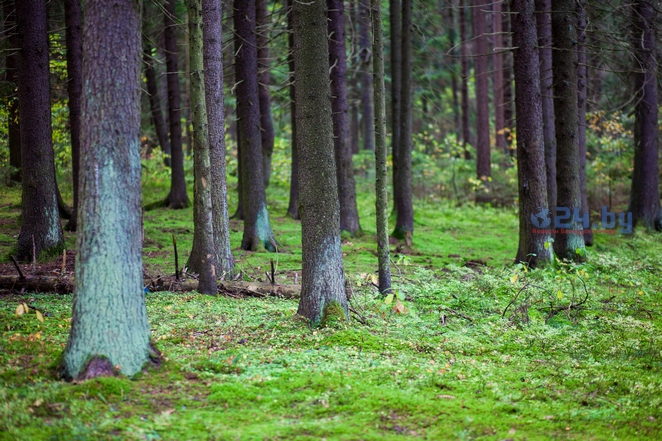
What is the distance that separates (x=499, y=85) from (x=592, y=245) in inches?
561

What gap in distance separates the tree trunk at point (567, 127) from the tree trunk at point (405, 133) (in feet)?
13.1

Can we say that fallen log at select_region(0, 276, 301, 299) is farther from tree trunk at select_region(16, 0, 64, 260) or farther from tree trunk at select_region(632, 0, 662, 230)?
tree trunk at select_region(632, 0, 662, 230)

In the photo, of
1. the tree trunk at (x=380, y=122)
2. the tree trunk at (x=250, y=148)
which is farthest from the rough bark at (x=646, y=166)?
the tree trunk at (x=380, y=122)

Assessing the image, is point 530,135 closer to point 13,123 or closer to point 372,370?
point 372,370

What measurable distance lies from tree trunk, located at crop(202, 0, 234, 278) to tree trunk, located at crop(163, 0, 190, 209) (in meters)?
6.65

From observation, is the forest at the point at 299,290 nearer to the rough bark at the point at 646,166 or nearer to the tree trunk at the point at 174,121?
the rough bark at the point at 646,166

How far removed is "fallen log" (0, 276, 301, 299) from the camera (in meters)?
8.84

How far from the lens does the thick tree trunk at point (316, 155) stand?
6.91m

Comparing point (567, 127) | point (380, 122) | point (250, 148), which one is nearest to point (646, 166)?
point (567, 127)

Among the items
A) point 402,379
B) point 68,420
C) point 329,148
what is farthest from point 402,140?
point 68,420

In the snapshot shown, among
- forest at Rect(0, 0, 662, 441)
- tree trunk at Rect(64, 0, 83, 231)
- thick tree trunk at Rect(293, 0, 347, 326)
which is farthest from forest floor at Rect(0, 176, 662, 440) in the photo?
tree trunk at Rect(64, 0, 83, 231)

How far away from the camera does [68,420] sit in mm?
4129

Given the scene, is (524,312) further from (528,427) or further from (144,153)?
(144,153)

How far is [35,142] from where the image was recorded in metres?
11.0
